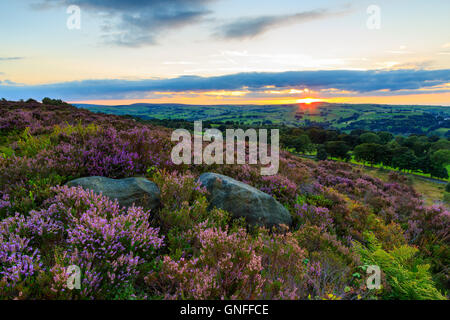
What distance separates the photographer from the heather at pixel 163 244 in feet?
8.07

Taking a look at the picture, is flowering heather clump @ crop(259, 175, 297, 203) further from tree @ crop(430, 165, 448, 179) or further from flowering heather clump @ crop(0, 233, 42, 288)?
tree @ crop(430, 165, 448, 179)

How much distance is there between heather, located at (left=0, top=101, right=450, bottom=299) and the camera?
2461 millimetres

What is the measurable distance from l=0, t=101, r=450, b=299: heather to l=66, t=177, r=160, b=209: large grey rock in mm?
201

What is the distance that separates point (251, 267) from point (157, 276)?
1.18m

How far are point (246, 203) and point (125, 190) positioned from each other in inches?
106

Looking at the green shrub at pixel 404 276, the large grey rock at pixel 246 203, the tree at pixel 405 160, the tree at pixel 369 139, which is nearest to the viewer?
the green shrub at pixel 404 276

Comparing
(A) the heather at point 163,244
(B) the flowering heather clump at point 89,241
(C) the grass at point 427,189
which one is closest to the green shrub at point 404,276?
(A) the heather at point 163,244

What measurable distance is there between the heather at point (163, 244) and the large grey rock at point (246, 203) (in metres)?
0.35

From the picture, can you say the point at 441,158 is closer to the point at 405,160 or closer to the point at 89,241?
the point at 405,160

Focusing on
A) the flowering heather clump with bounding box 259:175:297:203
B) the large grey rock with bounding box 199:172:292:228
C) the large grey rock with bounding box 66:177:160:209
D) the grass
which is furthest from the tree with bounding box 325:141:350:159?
the large grey rock with bounding box 66:177:160:209

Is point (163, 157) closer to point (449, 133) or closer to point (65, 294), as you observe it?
point (65, 294)

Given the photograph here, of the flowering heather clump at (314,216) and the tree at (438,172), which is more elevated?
the flowering heather clump at (314,216)

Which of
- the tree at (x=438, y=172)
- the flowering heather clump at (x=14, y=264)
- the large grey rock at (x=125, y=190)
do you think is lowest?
the tree at (x=438, y=172)

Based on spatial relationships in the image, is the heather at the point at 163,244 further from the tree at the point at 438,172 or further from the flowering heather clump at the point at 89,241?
the tree at the point at 438,172
